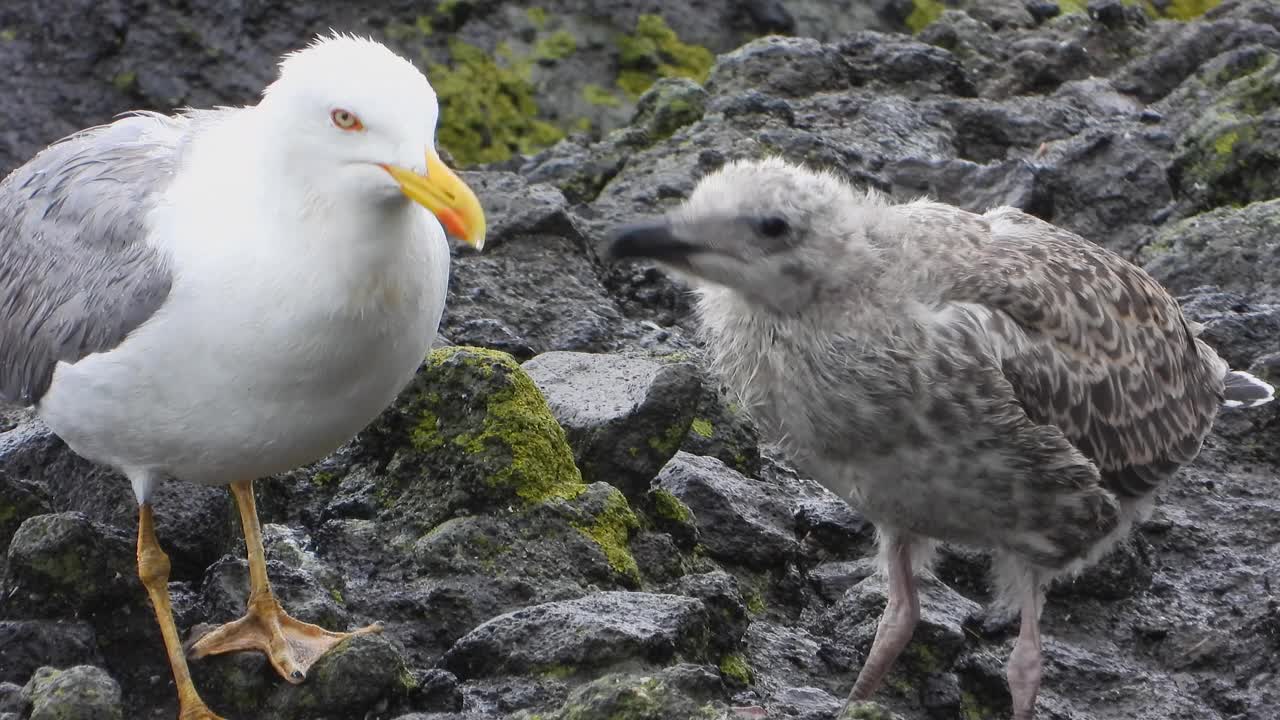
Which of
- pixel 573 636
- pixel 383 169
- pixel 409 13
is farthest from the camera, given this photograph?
pixel 409 13

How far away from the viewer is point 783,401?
586 cm

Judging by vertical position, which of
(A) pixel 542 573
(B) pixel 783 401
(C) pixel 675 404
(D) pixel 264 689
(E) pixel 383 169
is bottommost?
(D) pixel 264 689

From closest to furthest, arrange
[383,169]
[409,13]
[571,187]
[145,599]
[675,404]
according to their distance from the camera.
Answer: [383,169]
[145,599]
[675,404]
[571,187]
[409,13]

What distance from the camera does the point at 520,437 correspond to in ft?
21.0

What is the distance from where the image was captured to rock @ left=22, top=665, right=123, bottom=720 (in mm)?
5039

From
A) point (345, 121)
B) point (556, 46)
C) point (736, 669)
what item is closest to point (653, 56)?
point (556, 46)

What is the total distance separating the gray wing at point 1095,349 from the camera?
6.10 m

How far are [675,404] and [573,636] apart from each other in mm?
1375

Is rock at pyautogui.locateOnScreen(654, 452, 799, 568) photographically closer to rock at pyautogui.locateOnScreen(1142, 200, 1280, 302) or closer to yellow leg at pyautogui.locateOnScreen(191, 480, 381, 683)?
yellow leg at pyautogui.locateOnScreen(191, 480, 381, 683)

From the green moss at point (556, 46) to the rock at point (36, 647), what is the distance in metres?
6.74


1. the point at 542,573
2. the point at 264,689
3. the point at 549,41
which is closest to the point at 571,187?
the point at 549,41

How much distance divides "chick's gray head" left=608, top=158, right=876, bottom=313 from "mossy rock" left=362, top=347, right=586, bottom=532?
1.01 metres

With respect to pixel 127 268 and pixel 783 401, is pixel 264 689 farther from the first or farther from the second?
pixel 783 401

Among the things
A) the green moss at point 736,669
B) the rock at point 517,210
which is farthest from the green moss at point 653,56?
the green moss at point 736,669
